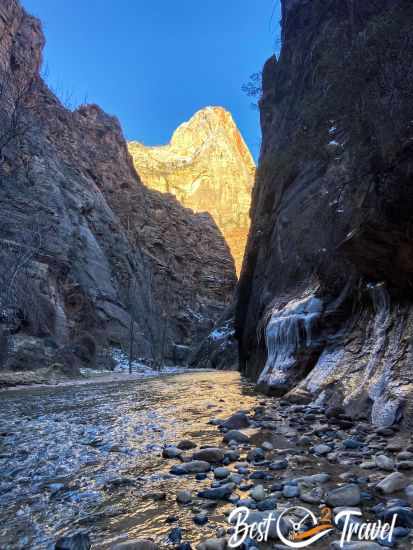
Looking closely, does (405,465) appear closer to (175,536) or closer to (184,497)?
(184,497)

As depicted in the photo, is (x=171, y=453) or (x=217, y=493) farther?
(x=171, y=453)

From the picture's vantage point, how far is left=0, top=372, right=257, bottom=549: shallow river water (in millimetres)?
2357

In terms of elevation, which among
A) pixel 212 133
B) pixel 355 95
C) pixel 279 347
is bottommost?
pixel 279 347

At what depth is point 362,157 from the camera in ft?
25.3

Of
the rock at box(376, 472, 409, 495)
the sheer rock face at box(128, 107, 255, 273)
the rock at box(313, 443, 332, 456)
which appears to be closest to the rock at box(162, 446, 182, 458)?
the rock at box(313, 443, 332, 456)

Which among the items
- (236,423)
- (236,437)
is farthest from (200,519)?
(236,423)

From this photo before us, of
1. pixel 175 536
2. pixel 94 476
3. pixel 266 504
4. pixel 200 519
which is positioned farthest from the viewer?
pixel 94 476

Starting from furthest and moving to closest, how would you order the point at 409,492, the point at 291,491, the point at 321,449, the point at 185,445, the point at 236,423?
the point at 236,423 → the point at 185,445 → the point at 321,449 → the point at 291,491 → the point at 409,492

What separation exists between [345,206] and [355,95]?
2.87m

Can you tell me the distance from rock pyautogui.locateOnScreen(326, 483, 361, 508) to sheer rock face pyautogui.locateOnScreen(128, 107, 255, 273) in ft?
337

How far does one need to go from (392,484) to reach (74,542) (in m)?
2.19

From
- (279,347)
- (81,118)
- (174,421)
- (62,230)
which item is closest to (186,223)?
(81,118)

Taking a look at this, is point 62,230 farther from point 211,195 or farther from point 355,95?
point 211,195

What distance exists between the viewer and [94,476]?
3.33m
